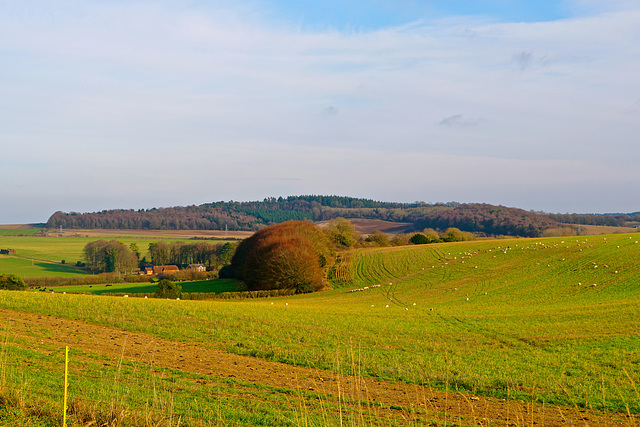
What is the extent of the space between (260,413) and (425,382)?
21.3 feet

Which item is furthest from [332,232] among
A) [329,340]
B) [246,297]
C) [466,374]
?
[466,374]

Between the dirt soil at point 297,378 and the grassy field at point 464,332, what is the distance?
0.64 m

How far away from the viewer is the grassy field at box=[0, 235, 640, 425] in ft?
44.9

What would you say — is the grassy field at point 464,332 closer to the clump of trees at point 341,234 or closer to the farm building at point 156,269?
the clump of trees at point 341,234

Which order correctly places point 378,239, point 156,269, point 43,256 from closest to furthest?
point 378,239
point 156,269
point 43,256

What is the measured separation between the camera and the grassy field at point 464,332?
13.7 metres

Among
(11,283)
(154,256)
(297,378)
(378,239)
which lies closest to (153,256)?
(154,256)

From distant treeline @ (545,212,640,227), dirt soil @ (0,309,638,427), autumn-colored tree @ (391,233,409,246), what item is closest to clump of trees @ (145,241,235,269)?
autumn-colored tree @ (391,233,409,246)

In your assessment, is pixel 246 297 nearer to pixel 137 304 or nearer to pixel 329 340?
pixel 137 304

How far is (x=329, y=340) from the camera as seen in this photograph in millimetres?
20812

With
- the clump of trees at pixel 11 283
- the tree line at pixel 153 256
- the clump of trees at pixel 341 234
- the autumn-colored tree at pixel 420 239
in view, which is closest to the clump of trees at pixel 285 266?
the clump of trees at pixel 341 234

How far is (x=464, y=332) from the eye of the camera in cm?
2523

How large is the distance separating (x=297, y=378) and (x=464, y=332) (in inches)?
588

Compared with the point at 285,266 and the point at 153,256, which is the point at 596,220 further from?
the point at 153,256
